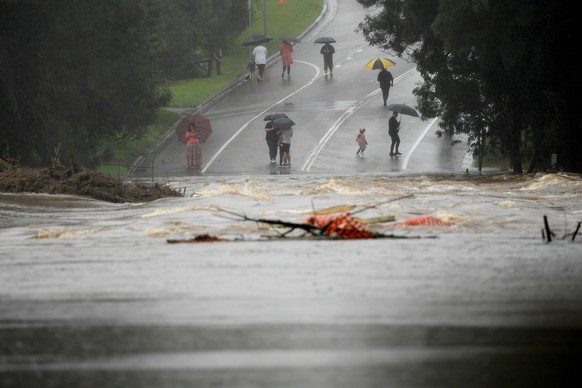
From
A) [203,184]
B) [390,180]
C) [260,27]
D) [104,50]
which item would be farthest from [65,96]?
[260,27]

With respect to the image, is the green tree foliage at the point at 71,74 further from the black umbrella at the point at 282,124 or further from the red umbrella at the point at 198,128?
the black umbrella at the point at 282,124

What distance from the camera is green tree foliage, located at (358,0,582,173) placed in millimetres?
37344

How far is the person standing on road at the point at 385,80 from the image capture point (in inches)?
2491

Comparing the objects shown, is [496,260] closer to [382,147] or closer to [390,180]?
[390,180]

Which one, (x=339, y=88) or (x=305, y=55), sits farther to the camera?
(x=305, y=55)

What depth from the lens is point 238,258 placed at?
15.2m

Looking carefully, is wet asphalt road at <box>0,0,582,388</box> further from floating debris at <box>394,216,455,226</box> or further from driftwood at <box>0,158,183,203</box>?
driftwood at <box>0,158,183,203</box>

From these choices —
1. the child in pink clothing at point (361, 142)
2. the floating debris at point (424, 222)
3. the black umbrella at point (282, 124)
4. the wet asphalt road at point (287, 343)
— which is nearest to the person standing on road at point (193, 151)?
the black umbrella at point (282, 124)

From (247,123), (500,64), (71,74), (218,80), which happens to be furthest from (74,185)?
(218,80)

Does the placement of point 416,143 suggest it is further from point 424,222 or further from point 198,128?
point 424,222

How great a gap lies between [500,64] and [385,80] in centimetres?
2240

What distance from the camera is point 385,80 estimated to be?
6356cm

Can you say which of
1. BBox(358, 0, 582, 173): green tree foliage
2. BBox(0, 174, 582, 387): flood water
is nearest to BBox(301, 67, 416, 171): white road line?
BBox(358, 0, 582, 173): green tree foliage

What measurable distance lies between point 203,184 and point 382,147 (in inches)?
745
